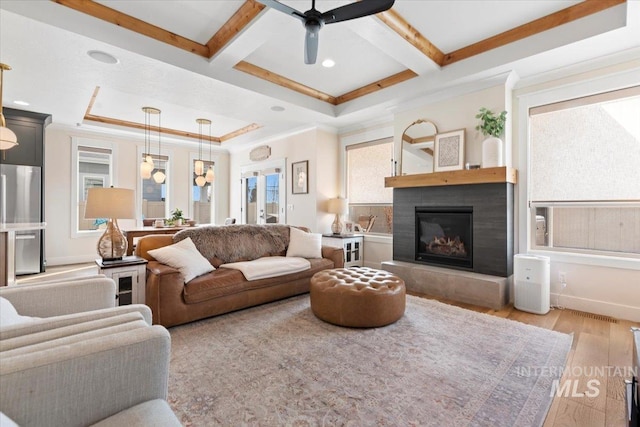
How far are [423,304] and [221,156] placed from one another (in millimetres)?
6501

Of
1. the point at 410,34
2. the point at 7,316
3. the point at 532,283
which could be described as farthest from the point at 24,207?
the point at 532,283

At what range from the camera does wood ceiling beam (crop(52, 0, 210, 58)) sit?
265 centimetres

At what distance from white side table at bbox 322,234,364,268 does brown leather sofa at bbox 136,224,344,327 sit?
0.88 meters

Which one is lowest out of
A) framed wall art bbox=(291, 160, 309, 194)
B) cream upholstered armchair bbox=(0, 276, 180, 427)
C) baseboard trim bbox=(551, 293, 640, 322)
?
baseboard trim bbox=(551, 293, 640, 322)

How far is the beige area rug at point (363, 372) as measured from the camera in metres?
1.62

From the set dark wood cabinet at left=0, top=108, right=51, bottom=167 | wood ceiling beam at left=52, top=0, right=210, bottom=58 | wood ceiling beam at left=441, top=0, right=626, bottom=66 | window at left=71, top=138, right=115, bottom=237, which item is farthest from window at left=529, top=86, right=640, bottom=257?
window at left=71, top=138, right=115, bottom=237

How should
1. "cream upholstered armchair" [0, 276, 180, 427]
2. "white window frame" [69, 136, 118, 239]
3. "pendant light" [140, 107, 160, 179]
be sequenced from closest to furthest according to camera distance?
"cream upholstered armchair" [0, 276, 180, 427] → "pendant light" [140, 107, 160, 179] → "white window frame" [69, 136, 118, 239]

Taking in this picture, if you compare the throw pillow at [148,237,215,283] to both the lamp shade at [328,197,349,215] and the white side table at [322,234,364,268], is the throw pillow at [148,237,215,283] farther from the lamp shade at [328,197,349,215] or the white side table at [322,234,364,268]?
the lamp shade at [328,197,349,215]

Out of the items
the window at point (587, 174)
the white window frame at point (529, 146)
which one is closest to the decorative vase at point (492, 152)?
the white window frame at point (529, 146)

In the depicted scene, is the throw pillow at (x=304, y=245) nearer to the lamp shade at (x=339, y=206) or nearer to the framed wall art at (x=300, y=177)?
the lamp shade at (x=339, y=206)

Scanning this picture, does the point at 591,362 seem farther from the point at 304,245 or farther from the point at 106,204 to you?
the point at 106,204

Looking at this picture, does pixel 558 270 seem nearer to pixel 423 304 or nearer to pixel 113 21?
pixel 423 304

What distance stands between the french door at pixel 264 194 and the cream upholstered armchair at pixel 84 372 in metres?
5.25

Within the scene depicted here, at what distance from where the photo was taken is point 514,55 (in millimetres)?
3135
